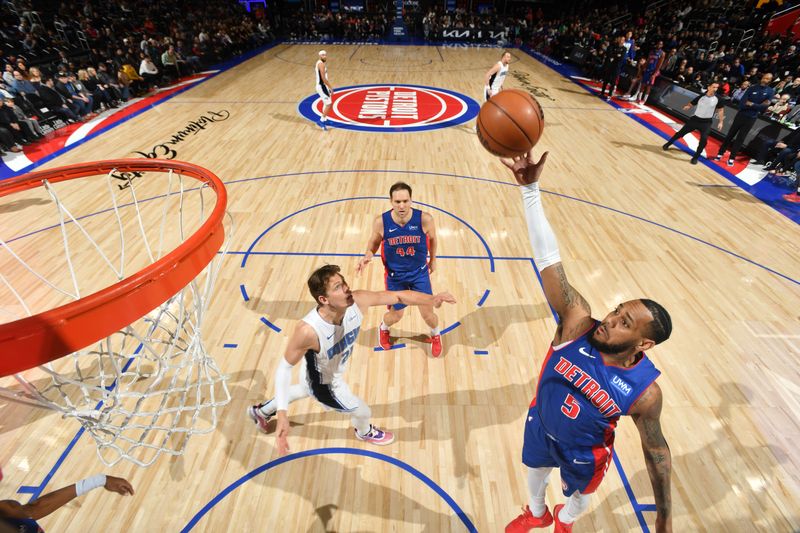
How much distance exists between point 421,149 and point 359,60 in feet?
36.9

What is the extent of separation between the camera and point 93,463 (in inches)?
127

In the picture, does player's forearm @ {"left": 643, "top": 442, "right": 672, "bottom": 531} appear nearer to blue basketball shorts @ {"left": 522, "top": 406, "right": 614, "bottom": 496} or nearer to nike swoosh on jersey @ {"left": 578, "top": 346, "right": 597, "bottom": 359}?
blue basketball shorts @ {"left": 522, "top": 406, "right": 614, "bottom": 496}

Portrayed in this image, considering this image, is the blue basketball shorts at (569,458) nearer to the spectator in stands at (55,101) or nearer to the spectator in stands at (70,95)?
the spectator in stands at (55,101)

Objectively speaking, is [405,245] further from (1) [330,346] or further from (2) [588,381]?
(2) [588,381]

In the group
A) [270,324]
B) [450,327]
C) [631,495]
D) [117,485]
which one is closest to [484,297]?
[450,327]

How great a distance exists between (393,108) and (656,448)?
37.4 feet

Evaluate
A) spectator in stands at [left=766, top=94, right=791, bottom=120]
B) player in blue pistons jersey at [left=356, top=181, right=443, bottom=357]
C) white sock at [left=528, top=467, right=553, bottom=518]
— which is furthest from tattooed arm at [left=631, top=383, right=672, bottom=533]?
spectator in stands at [left=766, top=94, right=791, bottom=120]

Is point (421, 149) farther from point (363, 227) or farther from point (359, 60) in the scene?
point (359, 60)

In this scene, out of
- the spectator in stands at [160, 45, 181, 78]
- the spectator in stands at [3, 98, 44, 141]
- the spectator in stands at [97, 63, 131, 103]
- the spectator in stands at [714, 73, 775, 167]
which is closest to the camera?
the spectator in stands at [714, 73, 775, 167]

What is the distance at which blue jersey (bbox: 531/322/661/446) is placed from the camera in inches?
77.0

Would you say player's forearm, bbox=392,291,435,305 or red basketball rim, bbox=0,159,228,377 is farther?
player's forearm, bbox=392,291,435,305

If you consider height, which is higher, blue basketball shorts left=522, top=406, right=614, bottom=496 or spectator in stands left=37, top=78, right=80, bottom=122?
blue basketball shorts left=522, top=406, right=614, bottom=496

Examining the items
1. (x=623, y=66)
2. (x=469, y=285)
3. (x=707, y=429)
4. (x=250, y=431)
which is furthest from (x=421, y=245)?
(x=623, y=66)

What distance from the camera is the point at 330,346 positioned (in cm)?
265
